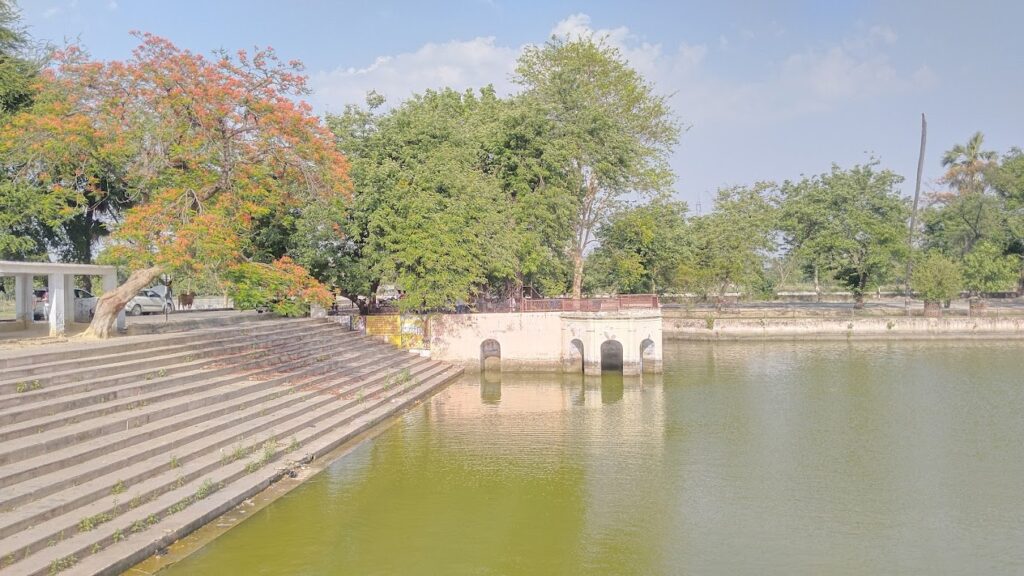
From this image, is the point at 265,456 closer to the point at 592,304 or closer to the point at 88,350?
the point at 88,350

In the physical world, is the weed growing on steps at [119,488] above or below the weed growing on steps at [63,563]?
above

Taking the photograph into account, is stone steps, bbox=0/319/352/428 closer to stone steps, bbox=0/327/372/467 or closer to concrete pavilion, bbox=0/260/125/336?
stone steps, bbox=0/327/372/467

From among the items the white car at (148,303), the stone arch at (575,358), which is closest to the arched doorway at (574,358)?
the stone arch at (575,358)

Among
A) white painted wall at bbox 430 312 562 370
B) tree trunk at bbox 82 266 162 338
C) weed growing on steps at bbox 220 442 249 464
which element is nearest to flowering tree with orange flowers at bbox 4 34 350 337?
tree trunk at bbox 82 266 162 338

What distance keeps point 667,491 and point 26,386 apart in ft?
40.6

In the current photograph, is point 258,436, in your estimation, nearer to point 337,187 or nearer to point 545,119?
point 337,187

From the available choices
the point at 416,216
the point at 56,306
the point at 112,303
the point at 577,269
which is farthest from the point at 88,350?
the point at 577,269

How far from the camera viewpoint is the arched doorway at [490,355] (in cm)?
3092

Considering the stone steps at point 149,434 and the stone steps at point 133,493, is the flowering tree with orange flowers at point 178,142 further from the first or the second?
the stone steps at point 133,493

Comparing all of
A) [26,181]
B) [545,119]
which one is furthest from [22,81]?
[545,119]

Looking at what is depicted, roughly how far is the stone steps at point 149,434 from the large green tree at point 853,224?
1388 inches

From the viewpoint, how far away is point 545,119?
1277 inches

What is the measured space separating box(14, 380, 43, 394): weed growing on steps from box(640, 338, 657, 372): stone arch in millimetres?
21040

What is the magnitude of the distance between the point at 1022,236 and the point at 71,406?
56726 mm
